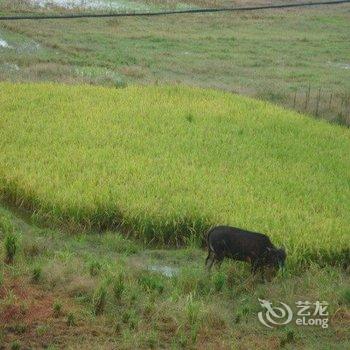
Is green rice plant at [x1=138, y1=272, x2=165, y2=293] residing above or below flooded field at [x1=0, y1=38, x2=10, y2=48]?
below

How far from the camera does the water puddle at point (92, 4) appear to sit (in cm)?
2681

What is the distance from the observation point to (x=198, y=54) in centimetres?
2081

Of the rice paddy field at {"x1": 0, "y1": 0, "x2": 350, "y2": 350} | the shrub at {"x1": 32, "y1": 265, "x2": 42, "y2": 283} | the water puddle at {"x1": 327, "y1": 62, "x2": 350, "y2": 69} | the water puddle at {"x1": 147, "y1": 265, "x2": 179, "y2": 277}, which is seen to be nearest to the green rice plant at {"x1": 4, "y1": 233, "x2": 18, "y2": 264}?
the rice paddy field at {"x1": 0, "y1": 0, "x2": 350, "y2": 350}

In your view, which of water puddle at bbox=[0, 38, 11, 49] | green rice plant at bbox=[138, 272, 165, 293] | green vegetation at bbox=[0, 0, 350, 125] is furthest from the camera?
water puddle at bbox=[0, 38, 11, 49]

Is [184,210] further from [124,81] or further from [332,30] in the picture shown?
[332,30]

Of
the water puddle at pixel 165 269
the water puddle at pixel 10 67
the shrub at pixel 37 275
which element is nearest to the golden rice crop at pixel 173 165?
the water puddle at pixel 165 269

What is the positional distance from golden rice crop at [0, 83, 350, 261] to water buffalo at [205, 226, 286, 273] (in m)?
0.56

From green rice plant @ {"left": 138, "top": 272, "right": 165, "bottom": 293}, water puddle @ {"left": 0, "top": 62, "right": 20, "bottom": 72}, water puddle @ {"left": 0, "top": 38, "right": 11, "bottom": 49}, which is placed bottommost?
green rice plant @ {"left": 138, "top": 272, "right": 165, "bottom": 293}

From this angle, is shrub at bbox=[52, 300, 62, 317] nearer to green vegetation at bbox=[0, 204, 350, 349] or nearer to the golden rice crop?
green vegetation at bbox=[0, 204, 350, 349]

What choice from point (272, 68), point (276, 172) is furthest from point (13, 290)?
point (272, 68)

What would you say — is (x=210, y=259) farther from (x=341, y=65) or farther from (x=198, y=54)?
(x=341, y=65)

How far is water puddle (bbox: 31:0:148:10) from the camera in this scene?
2681cm

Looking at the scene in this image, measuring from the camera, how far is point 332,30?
27.8 m

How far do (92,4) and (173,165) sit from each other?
20.8 metres
